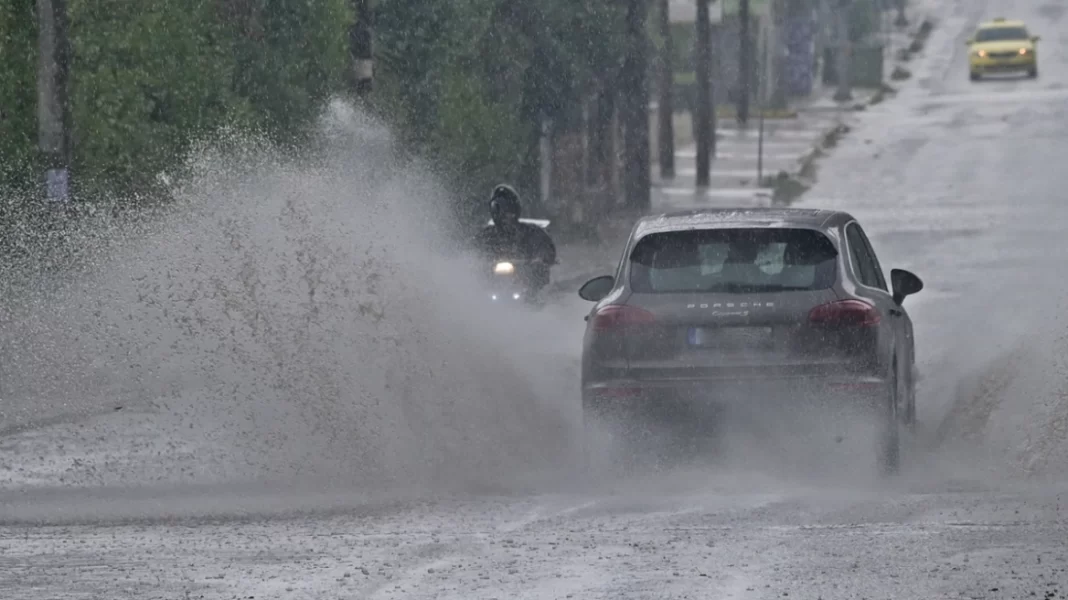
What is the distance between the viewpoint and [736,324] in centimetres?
1131

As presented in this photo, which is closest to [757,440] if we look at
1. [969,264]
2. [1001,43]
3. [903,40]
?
[969,264]

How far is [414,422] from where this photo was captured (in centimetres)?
1275

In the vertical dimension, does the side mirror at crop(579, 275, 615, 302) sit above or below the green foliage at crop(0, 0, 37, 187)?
below

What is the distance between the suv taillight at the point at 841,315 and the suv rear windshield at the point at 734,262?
5.4 inches

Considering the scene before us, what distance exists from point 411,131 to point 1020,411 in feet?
50.5

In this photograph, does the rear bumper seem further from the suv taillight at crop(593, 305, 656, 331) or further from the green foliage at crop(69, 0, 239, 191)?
the green foliage at crop(69, 0, 239, 191)

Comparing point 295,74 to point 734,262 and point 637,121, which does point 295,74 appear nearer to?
point 637,121

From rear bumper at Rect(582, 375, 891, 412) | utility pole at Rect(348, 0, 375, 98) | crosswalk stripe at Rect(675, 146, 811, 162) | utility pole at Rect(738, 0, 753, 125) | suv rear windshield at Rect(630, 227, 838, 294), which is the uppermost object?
utility pole at Rect(738, 0, 753, 125)

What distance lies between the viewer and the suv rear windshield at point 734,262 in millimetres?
11453

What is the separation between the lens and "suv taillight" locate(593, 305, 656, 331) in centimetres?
1143

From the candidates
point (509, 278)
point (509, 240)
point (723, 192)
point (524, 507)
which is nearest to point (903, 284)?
point (524, 507)

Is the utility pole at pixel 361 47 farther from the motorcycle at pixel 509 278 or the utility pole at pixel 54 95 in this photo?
the utility pole at pixel 54 95

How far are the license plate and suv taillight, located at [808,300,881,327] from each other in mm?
257

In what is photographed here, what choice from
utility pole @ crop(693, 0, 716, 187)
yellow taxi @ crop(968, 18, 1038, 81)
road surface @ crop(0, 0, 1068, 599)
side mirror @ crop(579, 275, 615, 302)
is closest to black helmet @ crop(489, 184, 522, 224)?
road surface @ crop(0, 0, 1068, 599)
